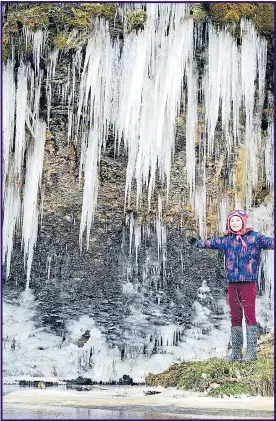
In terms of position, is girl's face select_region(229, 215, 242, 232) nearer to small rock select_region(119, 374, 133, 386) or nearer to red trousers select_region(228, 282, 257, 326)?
red trousers select_region(228, 282, 257, 326)

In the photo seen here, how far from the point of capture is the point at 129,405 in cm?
714

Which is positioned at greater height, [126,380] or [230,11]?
[230,11]

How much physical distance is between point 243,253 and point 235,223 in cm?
28

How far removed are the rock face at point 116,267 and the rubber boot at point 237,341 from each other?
2786 millimetres

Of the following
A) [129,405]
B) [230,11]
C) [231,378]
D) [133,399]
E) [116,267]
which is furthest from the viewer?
[116,267]

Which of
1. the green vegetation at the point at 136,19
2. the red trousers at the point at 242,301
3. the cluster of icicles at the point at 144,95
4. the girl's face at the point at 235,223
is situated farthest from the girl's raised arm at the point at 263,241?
the green vegetation at the point at 136,19

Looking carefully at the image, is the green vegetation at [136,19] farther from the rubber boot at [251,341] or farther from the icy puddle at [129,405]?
the icy puddle at [129,405]

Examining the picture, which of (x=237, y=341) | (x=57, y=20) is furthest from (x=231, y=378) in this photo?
(x=57, y=20)

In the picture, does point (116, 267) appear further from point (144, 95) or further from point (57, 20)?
point (57, 20)

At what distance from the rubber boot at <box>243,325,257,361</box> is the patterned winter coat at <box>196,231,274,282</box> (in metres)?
0.44

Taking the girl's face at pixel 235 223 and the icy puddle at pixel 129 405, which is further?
the girl's face at pixel 235 223

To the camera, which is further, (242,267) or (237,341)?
(237,341)

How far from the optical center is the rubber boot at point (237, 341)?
23.8 feet

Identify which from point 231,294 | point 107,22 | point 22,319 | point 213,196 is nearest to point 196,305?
point 213,196
